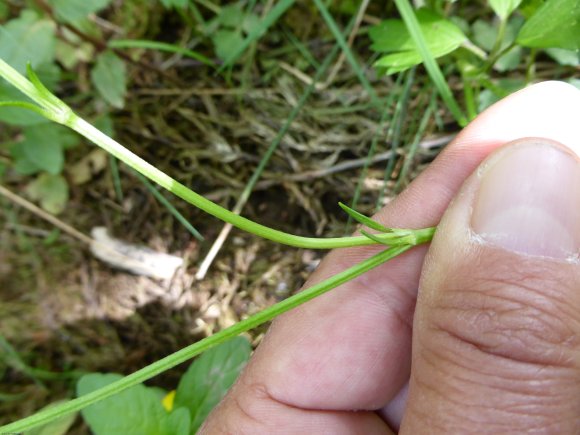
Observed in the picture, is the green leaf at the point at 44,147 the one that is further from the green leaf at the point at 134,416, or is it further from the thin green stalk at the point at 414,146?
the thin green stalk at the point at 414,146

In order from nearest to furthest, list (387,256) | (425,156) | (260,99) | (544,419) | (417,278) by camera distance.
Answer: (544,419) → (387,256) → (417,278) → (425,156) → (260,99)

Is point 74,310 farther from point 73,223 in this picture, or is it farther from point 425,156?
point 425,156

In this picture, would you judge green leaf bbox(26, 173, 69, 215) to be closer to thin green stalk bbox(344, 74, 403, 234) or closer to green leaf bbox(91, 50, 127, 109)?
green leaf bbox(91, 50, 127, 109)

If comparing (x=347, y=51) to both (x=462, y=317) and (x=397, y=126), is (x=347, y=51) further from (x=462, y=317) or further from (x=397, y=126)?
(x=462, y=317)

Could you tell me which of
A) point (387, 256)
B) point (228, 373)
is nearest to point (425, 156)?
point (387, 256)

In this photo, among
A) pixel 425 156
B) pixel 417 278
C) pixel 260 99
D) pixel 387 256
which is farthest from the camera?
pixel 260 99

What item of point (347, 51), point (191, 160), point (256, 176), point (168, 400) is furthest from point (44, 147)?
point (347, 51)

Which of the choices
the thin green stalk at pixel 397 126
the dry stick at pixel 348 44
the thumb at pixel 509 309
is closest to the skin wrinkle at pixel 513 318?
the thumb at pixel 509 309
